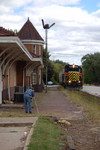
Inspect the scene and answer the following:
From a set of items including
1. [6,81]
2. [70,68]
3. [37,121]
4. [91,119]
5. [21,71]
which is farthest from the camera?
[70,68]

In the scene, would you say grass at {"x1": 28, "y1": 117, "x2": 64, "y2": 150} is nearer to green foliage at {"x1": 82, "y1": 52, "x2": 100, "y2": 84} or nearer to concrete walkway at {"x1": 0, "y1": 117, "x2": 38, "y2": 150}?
concrete walkway at {"x1": 0, "y1": 117, "x2": 38, "y2": 150}

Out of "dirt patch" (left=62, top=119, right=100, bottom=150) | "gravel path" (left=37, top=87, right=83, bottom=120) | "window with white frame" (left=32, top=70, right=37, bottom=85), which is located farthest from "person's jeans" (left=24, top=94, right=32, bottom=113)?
"window with white frame" (left=32, top=70, right=37, bottom=85)

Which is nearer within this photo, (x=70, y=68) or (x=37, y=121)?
(x=37, y=121)

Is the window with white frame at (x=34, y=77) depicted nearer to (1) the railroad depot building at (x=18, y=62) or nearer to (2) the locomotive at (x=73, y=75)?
(1) the railroad depot building at (x=18, y=62)

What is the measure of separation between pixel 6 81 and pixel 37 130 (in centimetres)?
1414

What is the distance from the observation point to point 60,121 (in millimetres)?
13703

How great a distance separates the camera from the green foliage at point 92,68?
10212 cm

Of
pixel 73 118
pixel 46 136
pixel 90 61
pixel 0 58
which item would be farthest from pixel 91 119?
pixel 90 61

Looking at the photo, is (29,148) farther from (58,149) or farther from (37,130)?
(37,130)

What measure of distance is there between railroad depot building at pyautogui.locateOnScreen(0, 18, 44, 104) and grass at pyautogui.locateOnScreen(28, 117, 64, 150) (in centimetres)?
595

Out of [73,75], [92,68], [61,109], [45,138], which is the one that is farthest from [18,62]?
[92,68]

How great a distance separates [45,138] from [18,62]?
23739mm

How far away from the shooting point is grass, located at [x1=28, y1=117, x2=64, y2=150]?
27.6ft

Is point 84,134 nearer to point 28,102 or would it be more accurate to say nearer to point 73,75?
point 28,102
